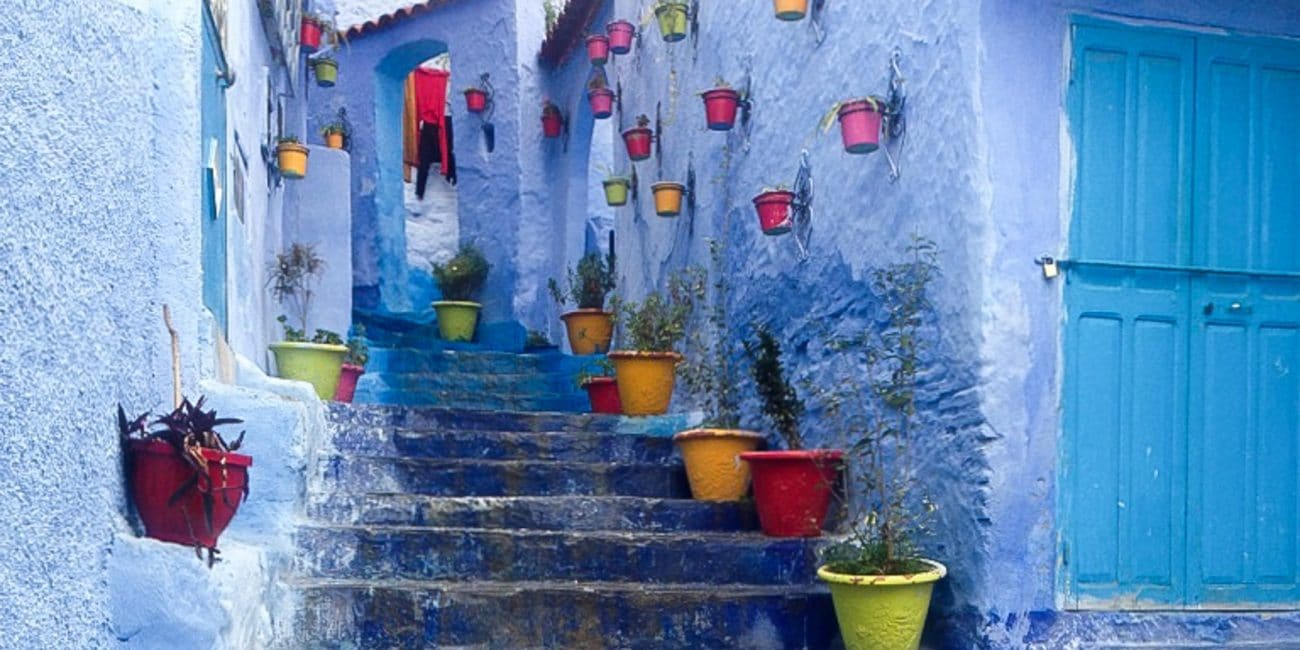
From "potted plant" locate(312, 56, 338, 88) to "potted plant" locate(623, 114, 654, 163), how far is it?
11.0ft

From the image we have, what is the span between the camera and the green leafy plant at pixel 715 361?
647cm

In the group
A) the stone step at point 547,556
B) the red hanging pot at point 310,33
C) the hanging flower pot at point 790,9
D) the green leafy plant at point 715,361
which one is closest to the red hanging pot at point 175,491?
the stone step at point 547,556

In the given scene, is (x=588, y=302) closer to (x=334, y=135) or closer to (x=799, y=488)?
(x=334, y=135)

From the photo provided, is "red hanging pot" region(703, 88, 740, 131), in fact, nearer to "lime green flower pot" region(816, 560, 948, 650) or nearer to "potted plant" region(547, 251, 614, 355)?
"potted plant" region(547, 251, 614, 355)

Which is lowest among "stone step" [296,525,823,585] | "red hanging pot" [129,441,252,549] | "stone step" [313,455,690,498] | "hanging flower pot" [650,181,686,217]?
"stone step" [296,525,823,585]

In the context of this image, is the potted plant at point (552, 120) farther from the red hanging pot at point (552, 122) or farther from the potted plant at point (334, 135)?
the potted plant at point (334, 135)

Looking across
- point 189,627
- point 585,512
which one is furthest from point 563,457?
point 189,627

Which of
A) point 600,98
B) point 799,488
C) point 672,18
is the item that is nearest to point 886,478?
point 799,488

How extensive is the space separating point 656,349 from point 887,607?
10.8ft

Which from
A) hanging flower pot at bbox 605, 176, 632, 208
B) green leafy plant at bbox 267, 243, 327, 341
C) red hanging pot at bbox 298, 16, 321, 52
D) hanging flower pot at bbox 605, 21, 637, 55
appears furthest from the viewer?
red hanging pot at bbox 298, 16, 321, 52

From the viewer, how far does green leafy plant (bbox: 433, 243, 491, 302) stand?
463 inches

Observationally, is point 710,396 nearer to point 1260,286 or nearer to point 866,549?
point 866,549

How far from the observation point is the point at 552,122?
11.6m

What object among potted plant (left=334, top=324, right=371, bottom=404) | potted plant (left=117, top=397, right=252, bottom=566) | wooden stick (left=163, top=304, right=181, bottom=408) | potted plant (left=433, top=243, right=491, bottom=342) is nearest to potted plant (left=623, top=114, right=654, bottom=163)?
potted plant (left=334, top=324, right=371, bottom=404)
